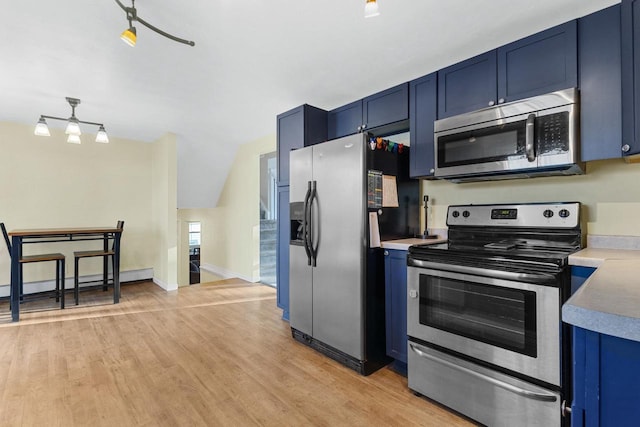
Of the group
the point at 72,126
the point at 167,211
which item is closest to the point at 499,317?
the point at 72,126

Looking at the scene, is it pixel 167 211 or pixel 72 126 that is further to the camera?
pixel 167 211

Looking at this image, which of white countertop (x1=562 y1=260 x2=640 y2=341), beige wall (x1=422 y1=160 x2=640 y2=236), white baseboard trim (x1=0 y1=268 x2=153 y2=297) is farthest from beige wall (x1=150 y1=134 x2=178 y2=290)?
white countertop (x1=562 y1=260 x2=640 y2=341)

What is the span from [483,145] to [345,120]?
1.50 meters

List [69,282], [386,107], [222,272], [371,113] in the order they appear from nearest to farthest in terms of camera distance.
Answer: [386,107]
[371,113]
[69,282]
[222,272]

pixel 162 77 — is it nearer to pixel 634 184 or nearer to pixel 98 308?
pixel 98 308

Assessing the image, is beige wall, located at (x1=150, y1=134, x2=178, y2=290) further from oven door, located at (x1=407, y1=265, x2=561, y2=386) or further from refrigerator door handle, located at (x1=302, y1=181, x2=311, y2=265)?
oven door, located at (x1=407, y1=265, x2=561, y2=386)

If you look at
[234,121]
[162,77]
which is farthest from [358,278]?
[234,121]

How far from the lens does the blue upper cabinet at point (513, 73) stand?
1.90 meters

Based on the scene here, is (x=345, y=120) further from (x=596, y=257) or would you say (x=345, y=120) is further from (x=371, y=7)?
(x=596, y=257)

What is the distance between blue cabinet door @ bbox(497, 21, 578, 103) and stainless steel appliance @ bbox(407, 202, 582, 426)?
2.43ft

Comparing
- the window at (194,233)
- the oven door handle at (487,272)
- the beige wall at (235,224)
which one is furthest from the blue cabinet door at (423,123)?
the window at (194,233)

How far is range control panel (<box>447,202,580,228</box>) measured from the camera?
1.99 metres

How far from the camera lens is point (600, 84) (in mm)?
1788

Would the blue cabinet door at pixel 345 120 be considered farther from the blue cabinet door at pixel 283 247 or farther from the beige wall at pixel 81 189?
the beige wall at pixel 81 189
